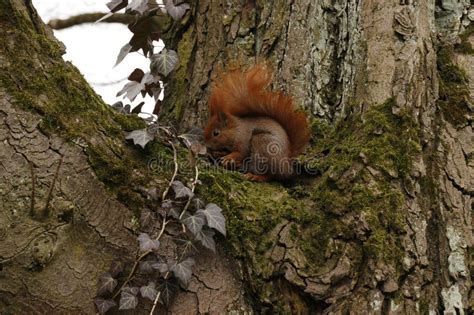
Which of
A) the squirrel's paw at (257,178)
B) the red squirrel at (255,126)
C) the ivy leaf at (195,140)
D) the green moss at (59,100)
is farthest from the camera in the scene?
the red squirrel at (255,126)

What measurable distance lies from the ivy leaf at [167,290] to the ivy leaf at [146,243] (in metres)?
0.11

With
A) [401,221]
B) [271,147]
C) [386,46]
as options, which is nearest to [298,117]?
[271,147]

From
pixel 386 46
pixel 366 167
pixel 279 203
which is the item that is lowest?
pixel 279 203

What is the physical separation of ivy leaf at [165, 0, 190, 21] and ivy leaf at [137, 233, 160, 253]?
111 cm

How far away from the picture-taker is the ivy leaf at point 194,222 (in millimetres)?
1796

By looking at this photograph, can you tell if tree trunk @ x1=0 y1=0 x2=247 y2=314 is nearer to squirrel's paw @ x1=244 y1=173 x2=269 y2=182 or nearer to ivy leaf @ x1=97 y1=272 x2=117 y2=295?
ivy leaf @ x1=97 y1=272 x2=117 y2=295

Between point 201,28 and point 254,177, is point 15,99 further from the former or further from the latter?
point 201,28

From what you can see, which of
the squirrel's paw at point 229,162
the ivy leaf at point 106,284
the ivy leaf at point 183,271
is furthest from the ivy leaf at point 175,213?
the squirrel's paw at point 229,162

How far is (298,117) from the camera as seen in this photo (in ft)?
7.73

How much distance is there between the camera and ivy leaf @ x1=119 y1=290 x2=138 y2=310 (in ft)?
5.60

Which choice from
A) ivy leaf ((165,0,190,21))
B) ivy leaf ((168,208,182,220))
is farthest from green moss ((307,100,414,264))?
ivy leaf ((165,0,190,21))

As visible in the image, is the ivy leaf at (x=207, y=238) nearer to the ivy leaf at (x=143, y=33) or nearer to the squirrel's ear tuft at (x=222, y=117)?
the squirrel's ear tuft at (x=222, y=117)

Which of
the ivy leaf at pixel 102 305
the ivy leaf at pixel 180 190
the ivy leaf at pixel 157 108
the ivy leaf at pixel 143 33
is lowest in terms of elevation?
the ivy leaf at pixel 102 305

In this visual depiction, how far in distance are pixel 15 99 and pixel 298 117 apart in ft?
3.27
